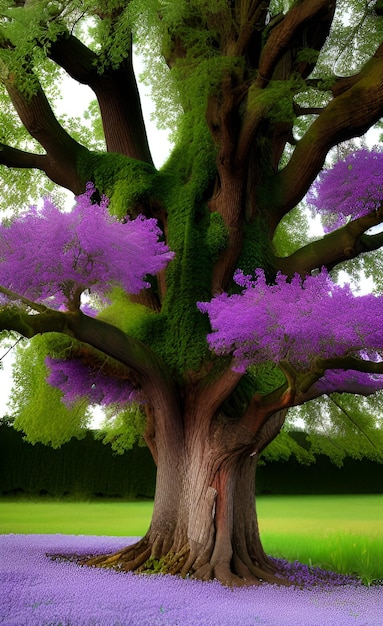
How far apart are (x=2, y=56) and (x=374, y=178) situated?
16.2ft

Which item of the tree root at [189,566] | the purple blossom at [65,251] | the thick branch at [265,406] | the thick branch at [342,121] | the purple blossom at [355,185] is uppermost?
the thick branch at [342,121]

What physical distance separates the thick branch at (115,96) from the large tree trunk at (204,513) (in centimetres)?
418

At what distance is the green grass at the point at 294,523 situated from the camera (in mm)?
10125

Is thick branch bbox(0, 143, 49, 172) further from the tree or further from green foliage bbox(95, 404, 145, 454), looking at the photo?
green foliage bbox(95, 404, 145, 454)

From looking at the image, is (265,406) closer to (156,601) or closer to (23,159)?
(156,601)

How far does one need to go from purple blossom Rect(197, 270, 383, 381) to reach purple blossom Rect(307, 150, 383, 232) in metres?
2.41

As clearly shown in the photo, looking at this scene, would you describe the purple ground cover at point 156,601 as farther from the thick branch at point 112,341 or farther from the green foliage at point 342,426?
the green foliage at point 342,426

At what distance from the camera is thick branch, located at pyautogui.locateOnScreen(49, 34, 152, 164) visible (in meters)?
9.34

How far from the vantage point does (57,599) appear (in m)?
5.75

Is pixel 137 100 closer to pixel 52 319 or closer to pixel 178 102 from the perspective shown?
pixel 178 102

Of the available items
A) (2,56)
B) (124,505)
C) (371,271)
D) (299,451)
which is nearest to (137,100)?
(2,56)

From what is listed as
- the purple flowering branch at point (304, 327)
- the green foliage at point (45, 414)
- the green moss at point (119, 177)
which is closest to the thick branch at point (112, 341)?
the purple flowering branch at point (304, 327)

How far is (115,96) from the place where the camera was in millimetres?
9617

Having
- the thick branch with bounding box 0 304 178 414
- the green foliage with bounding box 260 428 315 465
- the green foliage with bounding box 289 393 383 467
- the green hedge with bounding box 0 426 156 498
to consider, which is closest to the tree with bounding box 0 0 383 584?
the thick branch with bounding box 0 304 178 414
